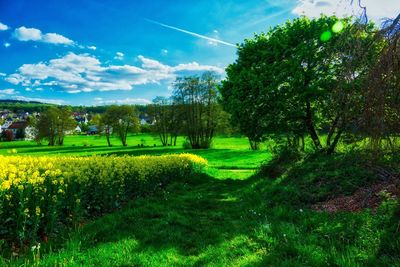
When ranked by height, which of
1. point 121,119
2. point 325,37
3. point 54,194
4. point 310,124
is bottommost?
point 54,194

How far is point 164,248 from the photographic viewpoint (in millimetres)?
→ 6852

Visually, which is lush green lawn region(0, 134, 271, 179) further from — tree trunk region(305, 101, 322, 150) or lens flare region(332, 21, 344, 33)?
lens flare region(332, 21, 344, 33)

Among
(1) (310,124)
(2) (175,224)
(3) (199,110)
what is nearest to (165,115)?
(3) (199,110)

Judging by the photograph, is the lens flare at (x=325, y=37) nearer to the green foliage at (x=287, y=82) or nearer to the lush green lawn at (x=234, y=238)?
the green foliage at (x=287, y=82)

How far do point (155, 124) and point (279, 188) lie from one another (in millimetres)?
59795

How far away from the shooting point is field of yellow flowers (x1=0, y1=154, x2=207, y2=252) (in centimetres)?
653

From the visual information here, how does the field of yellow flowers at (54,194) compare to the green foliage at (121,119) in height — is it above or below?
below

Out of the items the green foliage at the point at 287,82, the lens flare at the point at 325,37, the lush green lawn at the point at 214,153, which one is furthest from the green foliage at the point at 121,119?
the lens flare at the point at 325,37

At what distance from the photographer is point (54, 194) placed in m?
7.82

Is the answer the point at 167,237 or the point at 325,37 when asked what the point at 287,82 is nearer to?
the point at 325,37

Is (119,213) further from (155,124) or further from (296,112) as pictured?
(155,124)

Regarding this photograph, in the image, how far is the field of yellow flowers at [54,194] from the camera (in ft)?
21.4

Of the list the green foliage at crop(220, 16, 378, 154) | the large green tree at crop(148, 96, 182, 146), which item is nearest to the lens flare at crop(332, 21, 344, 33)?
the green foliage at crop(220, 16, 378, 154)

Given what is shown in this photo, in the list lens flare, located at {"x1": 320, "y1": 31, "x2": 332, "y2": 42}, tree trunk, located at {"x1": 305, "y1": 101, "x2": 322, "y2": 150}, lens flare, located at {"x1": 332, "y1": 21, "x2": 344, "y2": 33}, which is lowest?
tree trunk, located at {"x1": 305, "y1": 101, "x2": 322, "y2": 150}
